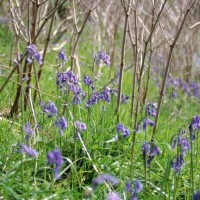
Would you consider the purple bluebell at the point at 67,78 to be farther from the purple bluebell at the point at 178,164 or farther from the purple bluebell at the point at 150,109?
the purple bluebell at the point at 178,164

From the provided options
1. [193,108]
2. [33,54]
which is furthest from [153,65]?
[33,54]

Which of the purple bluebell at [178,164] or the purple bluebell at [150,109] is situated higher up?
the purple bluebell at [150,109]

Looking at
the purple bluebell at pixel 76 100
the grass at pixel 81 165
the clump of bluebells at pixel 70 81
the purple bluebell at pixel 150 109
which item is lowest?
the grass at pixel 81 165

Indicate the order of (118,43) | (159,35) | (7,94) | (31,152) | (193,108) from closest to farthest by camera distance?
(31,152) < (7,94) < (193,108) < (159,35) < (118,43)

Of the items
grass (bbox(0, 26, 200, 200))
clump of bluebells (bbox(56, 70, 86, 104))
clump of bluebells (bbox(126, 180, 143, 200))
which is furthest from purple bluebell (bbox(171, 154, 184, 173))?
clump of bluebells (bbox(56, 70, 86, 104))

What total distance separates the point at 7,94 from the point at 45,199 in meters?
2.67

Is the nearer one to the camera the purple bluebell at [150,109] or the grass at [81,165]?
the grass at [81,165]

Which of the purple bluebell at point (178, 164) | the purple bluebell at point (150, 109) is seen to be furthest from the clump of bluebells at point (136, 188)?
the purple bluebell at point (150, 109)

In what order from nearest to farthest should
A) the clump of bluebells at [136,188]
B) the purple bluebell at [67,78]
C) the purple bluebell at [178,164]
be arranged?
the clump of bluebells at [136,188], the purple bluebell at [178,164], the purple bluebell at [67,78]

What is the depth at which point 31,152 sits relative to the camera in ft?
7.59

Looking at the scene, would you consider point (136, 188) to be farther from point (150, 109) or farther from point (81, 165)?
point (81, 165)

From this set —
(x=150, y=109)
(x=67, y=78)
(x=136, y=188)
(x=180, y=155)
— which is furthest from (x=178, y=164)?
(x=67, y=78)

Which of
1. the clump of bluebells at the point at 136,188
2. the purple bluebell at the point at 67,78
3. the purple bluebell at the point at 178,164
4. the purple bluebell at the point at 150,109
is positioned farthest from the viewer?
the purple bluebell at the point at 67,78

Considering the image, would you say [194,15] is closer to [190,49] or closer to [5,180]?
[190,49]
